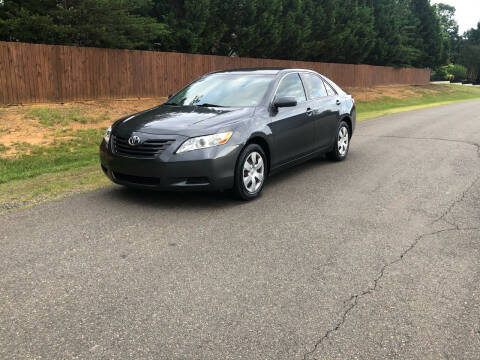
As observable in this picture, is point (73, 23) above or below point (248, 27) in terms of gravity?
below

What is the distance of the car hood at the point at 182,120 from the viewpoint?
18.0 ft

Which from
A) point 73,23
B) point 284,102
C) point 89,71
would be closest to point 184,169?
point 284,102

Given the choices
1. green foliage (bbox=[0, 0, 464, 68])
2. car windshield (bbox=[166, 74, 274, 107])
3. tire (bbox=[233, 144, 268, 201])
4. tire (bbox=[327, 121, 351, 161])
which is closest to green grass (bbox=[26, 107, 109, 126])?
green foliage (bbox=[0, 0, 464, 68])

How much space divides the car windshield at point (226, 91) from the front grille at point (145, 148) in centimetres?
139

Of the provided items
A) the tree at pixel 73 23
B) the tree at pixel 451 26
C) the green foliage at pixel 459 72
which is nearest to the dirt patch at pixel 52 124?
the tree at pixel 73 23

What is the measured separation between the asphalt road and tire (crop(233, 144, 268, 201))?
188 mm

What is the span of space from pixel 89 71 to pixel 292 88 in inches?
452

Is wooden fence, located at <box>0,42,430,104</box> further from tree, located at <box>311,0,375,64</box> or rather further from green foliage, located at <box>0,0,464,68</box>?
tree, located at <box>311,0,375,64</box>

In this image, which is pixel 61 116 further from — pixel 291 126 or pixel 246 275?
pixel 246 275

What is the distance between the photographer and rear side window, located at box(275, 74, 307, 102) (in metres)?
6.78

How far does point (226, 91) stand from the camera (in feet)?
22.1

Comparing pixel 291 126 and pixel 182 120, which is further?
pixel 291 126

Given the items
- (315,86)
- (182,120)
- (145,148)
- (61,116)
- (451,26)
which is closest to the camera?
(145,148)

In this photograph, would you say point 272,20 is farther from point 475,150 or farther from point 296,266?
point 296,266
